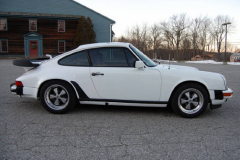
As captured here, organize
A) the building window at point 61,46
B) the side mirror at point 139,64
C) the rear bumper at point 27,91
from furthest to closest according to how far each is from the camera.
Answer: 1. the building window at point 61,46
2. the rear bumper at point 27,91
3. the side mirror at point 139,64

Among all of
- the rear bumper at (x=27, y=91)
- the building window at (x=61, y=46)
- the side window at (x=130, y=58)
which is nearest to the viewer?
the side window at (x=130, y=58)

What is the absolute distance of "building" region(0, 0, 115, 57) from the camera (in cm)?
2914

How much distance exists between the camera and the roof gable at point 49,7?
29359 millimetres

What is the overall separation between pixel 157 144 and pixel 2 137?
7.35 feet

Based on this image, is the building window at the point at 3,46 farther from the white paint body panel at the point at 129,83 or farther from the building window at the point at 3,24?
the white paint body panel at the point at 129,83

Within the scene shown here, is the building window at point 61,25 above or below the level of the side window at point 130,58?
above

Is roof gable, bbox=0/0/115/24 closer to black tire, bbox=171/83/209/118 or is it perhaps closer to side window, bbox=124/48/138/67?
side window, bbox=124/48/138/67

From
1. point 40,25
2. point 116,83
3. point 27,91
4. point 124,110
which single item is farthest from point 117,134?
point 40,25

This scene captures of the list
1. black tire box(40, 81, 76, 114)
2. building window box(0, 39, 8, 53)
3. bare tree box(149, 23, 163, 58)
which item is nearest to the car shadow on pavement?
black tire box(40, 81, 76, 114)

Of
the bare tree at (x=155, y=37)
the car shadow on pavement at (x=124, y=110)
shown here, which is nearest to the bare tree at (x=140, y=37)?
the bare tree at (x=155, y=37)

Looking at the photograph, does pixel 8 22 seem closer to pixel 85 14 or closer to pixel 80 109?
pixel 85 14

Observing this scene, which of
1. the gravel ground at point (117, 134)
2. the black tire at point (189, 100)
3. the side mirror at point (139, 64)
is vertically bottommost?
the gravel ground at point (117, 134)

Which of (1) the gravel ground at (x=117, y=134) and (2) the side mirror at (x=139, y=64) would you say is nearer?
(1) the gravel ground at (x=117, y=134)

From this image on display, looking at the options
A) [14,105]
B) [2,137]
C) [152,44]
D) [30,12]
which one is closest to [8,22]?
[30,12]
